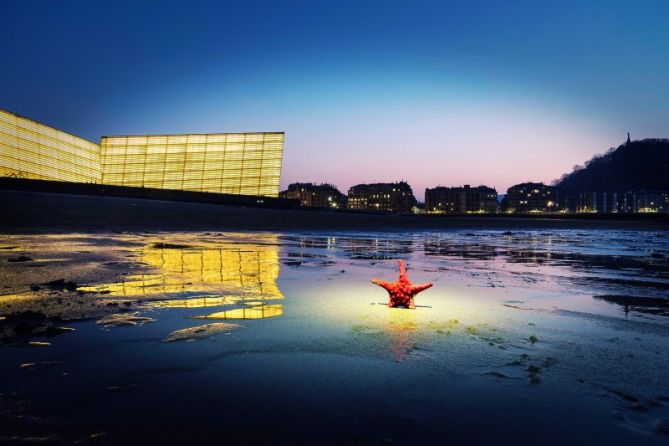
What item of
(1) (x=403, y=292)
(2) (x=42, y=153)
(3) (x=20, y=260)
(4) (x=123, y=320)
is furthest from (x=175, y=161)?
(1) (x=403, y=292)

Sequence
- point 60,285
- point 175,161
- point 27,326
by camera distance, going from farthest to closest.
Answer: point 175,161 < point 60,285 < point 27,326

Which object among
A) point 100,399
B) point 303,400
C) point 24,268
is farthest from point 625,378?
point 24,268

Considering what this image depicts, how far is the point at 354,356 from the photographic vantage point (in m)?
3.29

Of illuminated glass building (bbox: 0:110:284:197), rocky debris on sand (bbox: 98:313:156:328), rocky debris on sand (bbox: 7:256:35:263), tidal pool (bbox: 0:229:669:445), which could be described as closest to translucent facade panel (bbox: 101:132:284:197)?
illuminated glass building (bbox: 0:110:284:197)

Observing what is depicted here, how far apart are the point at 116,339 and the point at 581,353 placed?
12.4 ft

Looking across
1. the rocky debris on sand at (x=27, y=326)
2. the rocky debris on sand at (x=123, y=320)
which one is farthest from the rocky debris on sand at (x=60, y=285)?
the rocky debris on sand at (x=123, y=320)

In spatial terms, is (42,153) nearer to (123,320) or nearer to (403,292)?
(123,320)

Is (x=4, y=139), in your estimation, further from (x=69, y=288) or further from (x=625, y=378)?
(x=625, y=378)

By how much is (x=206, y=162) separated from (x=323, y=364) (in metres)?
77.2

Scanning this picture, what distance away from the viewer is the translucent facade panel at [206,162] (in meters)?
74.4

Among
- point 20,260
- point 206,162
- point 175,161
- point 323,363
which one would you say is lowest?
point 323,363

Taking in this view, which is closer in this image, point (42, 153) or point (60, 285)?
point (60, 285)

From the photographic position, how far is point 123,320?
13.8ft

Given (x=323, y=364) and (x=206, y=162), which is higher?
(x=206, y=162)
